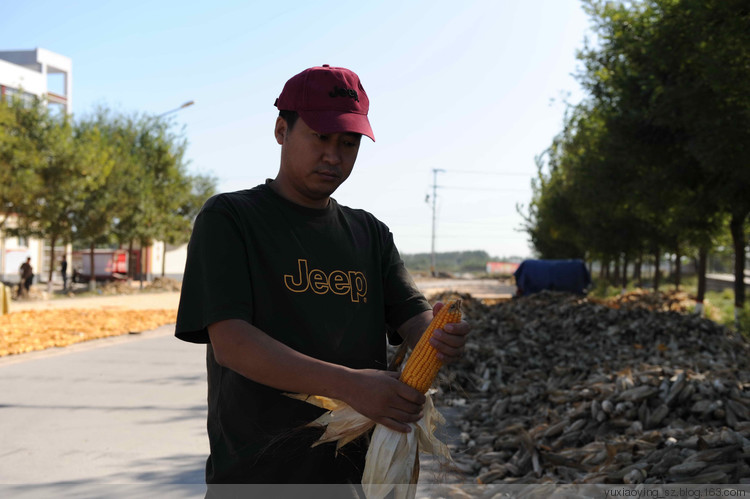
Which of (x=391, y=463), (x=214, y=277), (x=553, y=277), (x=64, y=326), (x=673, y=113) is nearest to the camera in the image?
(x=214, y=277)

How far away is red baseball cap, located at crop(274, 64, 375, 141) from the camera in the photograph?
184 centimetres

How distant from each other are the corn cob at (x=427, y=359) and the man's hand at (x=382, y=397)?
7 cm

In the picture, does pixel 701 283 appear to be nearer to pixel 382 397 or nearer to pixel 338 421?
pixel 338 421

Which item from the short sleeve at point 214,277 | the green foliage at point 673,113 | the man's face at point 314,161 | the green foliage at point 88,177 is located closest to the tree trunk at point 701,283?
the green foliage at point 673,113

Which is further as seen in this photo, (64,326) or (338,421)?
(64,326)

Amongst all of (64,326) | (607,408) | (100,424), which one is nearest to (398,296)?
(607,408)

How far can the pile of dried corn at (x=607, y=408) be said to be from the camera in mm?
4613

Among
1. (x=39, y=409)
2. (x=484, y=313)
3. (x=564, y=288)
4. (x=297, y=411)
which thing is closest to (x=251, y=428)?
(x=297, y=411)

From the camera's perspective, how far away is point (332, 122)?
6.01 ft

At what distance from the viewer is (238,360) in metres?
1.67

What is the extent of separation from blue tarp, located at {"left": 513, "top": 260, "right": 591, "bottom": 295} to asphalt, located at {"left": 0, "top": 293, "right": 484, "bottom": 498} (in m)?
12.5

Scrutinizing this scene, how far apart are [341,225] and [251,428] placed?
64 centimetres

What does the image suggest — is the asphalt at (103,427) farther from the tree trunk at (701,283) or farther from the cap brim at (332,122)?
the tree trunk at (701,283)

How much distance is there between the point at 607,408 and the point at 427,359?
468 centimetres
